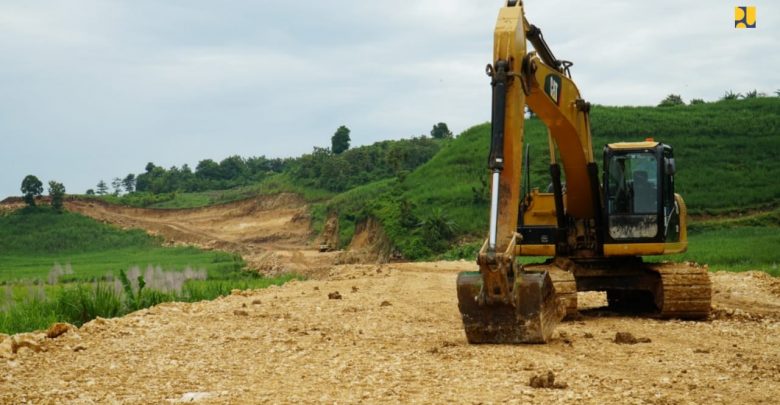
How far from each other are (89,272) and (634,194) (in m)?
30.1

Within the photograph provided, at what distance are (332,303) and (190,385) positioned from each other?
25.8 ft

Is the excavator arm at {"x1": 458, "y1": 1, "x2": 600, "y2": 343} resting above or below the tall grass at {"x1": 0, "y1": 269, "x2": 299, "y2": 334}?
above

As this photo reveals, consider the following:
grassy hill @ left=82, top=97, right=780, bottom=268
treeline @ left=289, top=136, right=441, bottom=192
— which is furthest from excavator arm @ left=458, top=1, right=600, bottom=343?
treeline @ left=289, top=136, right=441, bottom=192

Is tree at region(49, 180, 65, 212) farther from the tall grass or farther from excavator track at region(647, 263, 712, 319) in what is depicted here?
excavator track at region(647, 263, 712, 319)

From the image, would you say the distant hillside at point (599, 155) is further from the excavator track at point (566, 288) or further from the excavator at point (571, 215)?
the excavator track at point (566, 288)

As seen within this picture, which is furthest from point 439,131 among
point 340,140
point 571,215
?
point 571,215

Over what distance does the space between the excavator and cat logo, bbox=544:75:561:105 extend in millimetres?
13

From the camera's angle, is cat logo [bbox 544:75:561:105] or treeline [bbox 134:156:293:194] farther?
treeline [bbox 134:156:293:194]

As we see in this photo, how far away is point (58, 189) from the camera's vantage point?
251 ft

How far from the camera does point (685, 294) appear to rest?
12.8 meters

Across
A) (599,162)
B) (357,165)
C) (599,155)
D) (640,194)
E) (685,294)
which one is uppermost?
(357,165)

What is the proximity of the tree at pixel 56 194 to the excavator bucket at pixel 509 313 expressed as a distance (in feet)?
228

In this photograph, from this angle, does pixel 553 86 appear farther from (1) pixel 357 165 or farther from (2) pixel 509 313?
Answer: (1) pixel 357 165

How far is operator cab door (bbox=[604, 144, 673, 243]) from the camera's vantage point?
13.4 m
